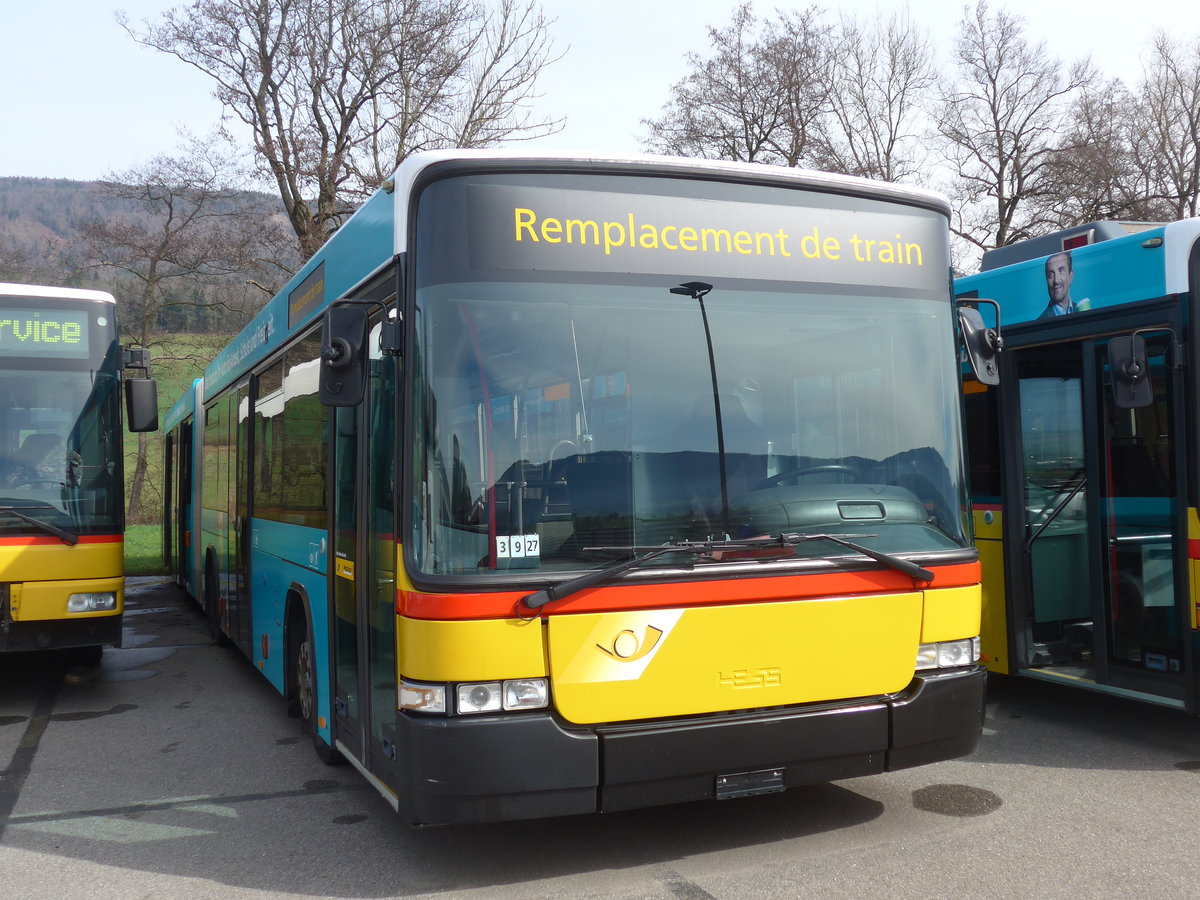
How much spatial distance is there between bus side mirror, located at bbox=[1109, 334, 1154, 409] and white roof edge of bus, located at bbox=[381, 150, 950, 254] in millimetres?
1393

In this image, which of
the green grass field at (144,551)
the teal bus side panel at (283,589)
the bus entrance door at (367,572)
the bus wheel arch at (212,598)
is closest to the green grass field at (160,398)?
the green grass field at (144,551)

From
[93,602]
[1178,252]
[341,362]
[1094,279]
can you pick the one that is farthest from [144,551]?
[1178,252]

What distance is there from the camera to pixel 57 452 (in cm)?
762

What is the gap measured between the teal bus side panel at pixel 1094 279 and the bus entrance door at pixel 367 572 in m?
4.10

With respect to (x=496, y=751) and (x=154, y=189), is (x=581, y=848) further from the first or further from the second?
(x=154, y=189)

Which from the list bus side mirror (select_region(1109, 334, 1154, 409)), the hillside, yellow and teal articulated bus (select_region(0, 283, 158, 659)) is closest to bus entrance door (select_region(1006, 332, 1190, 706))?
bus side mirror (select_region(1109, 334, 1154, 409))

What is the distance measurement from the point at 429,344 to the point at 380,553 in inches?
38.8

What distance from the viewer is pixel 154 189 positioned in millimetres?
22234

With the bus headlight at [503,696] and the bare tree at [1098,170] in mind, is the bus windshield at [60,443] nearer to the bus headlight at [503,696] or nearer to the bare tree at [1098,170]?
the bus headlight at [503,696]

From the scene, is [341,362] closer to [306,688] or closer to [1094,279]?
[306,688]

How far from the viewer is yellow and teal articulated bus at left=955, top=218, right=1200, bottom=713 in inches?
227

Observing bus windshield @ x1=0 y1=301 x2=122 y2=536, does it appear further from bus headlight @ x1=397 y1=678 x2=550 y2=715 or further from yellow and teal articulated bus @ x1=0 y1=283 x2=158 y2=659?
bus headlight @ x1=397 y1=678 x2=550 y2=715

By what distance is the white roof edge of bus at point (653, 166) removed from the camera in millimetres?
4168

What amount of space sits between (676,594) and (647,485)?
417 millimetres
